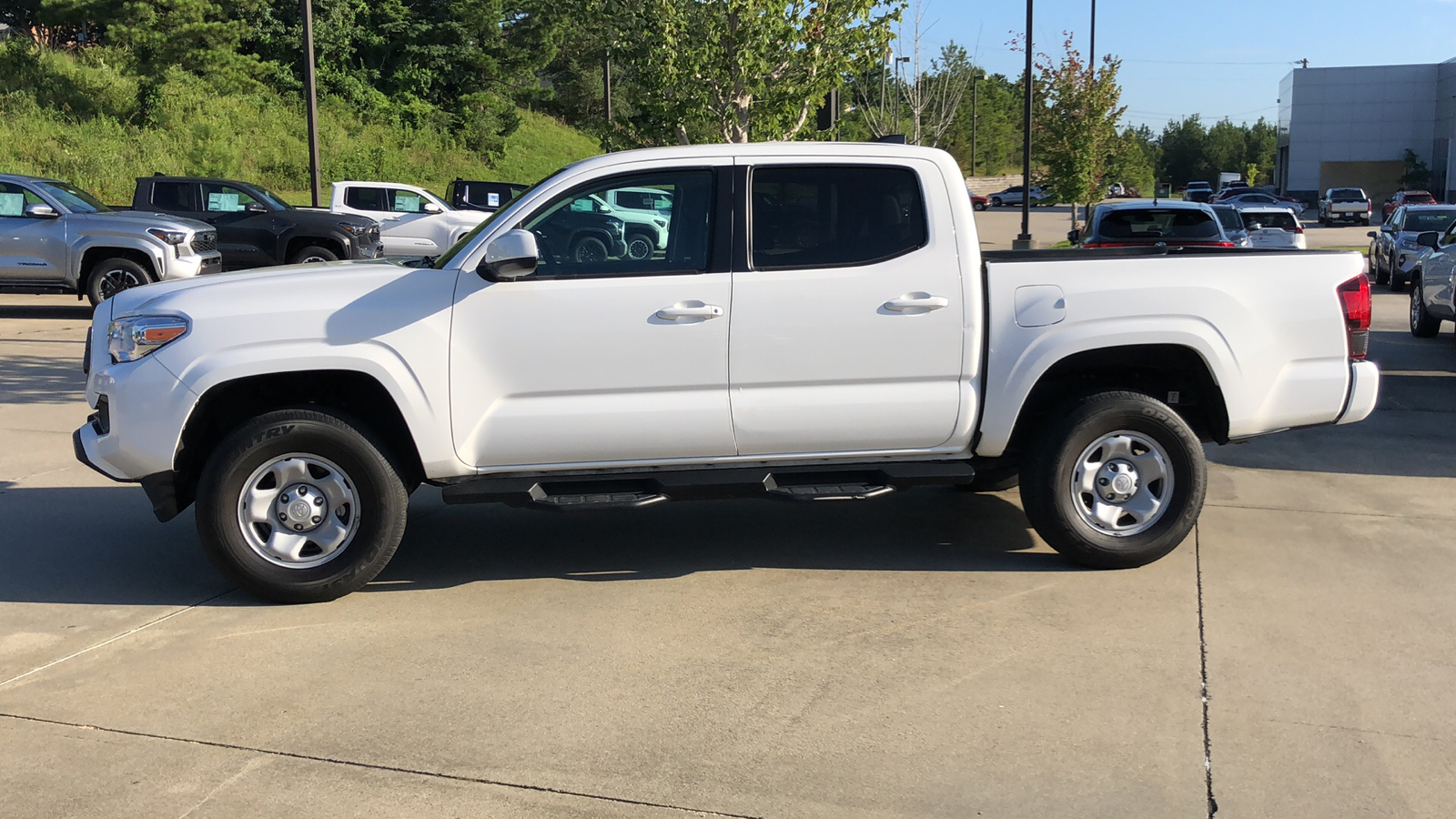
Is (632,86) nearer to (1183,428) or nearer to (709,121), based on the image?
(709,121)

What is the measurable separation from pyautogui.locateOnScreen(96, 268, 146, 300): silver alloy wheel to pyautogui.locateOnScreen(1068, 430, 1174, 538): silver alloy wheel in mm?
14291

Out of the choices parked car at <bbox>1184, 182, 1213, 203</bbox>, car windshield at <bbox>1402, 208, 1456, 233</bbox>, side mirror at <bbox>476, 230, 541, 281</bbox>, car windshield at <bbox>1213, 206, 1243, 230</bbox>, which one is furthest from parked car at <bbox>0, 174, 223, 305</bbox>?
parked car at <bbox>1184, 182, 1213, 203</bbox>

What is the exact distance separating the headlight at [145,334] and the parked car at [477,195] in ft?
62.7

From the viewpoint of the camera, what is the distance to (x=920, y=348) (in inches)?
224

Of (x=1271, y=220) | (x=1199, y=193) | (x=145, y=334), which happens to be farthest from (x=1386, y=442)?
(x=1199, y=193)

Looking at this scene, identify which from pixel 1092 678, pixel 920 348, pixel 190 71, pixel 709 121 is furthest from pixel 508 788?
pixel 190 71

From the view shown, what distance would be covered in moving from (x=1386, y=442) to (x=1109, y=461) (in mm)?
4272

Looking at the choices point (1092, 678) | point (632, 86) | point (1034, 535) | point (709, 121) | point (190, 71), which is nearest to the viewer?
point (1092, 678)

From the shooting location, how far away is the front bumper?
19.8 ft

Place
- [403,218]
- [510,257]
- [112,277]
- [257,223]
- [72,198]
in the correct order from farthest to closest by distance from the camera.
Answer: [403,218] → [257,223] → [72,198] → [112,277] → [510,257]

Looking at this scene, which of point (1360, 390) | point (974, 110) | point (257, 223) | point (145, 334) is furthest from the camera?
point (974, 110)

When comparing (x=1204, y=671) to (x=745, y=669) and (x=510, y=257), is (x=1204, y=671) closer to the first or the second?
(x=745, y=669)

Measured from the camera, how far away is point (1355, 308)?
237 inches

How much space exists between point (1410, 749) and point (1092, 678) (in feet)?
3.45
